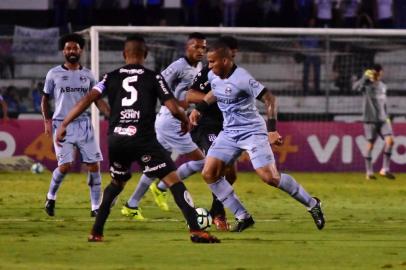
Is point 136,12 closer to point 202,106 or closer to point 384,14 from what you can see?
point 384,14

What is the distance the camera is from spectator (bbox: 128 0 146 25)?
3343cm

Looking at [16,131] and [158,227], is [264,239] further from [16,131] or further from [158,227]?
[16,131]

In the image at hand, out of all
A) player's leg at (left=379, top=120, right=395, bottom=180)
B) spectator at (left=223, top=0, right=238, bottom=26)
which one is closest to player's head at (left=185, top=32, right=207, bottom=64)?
player's leg at (left=379, top=120, right=395, bottom=180)

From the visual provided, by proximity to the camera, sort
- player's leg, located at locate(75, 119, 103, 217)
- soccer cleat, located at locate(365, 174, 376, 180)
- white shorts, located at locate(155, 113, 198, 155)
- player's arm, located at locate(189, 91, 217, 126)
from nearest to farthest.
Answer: player's arm, located at locate(189, 91, 217, 126)
player's leg, located at locate(75, 119, 103, 217)
white shorts, located at locate(155, 113, 198, 155)
soccer cleat, located at locate(365, 174, 376, 180)

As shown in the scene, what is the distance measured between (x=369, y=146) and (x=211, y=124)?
11811mm

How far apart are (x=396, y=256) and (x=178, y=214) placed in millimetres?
5980

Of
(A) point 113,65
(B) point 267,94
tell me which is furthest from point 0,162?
(B) point 267,94

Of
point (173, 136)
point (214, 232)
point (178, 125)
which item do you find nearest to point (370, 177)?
point (178, 125)

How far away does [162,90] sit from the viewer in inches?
499

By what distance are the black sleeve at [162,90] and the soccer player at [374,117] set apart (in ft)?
47.6

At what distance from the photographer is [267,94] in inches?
535

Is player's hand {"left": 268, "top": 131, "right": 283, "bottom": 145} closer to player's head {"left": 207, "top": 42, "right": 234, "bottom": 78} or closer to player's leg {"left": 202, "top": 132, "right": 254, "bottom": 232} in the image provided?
player's leg {"left": 202, "top": 132, "right": 254, "bottom": 232}

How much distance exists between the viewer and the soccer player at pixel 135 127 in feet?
41.4

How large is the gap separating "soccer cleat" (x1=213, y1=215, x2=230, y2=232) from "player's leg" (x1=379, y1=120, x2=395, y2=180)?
40.9 feet
